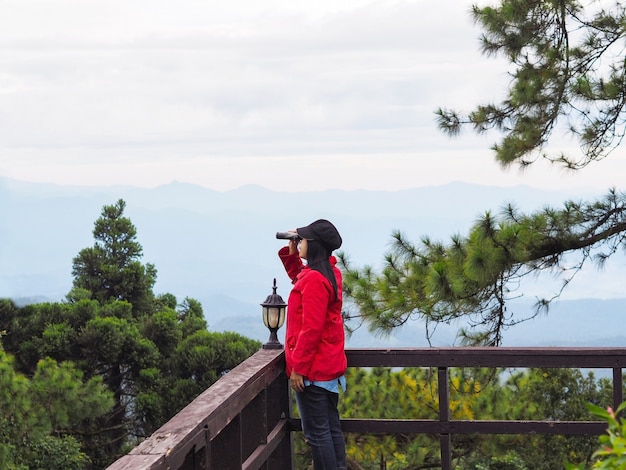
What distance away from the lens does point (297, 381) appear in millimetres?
3459

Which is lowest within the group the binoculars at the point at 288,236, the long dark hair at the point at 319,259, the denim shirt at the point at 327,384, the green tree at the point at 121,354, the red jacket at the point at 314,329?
the green tree at the point at 121,354

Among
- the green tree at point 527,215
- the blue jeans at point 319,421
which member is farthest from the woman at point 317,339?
the green tree at point 527,215

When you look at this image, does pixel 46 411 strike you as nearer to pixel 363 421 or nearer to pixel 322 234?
pixel 363 421

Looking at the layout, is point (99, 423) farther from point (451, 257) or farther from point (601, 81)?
point (601, 81)

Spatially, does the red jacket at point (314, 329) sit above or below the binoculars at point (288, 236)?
below

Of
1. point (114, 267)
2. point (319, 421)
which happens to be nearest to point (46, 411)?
point (114, 267)

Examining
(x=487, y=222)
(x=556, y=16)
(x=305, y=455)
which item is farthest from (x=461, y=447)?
(x=556, y=16)

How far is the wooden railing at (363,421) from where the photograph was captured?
2898mm

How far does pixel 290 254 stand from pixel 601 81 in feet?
20.3

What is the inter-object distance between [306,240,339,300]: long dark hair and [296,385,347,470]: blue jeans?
0.41 m

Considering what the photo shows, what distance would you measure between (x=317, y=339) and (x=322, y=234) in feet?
1.32

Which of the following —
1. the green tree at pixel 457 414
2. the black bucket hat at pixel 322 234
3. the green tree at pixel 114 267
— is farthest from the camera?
the green tree at pixel 114 267

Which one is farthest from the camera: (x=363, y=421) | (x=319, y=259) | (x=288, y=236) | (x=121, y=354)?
(x=121, y=354)

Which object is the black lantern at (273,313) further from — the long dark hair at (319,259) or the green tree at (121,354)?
the green tree at (121,354)
